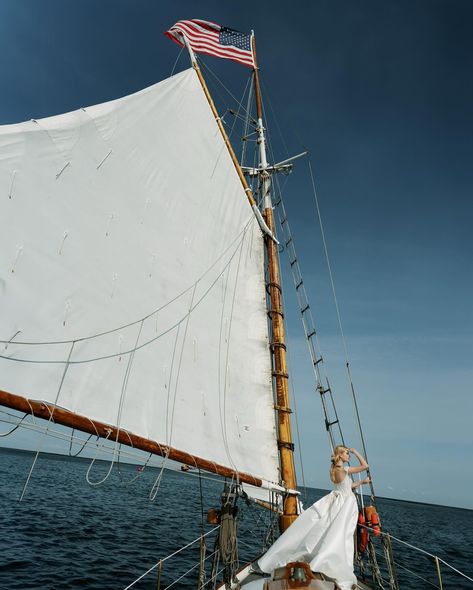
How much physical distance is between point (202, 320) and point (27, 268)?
14.8 ft

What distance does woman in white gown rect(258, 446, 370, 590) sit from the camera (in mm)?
5797

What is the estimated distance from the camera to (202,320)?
390 inches

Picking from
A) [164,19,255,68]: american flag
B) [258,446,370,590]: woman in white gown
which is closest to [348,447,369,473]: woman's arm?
[258,446,370,590]: woman in white gown

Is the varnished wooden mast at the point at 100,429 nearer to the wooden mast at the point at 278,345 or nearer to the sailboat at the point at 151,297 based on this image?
the sailboat at the point at 151,297

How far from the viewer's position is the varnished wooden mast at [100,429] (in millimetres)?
5547

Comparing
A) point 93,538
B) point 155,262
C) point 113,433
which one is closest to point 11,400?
point 113,433

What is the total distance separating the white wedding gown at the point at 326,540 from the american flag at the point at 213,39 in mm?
15062

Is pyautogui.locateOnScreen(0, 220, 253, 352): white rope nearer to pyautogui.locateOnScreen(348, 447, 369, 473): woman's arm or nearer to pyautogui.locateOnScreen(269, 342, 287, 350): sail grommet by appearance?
Result: pyautogui.locateOnScreen(269, 342, 287, 350): sail grommet

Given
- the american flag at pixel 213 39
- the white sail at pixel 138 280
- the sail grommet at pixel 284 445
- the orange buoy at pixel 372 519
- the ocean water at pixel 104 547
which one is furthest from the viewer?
the american flag at pixel 213 39

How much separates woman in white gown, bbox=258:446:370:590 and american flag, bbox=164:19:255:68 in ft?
48.2

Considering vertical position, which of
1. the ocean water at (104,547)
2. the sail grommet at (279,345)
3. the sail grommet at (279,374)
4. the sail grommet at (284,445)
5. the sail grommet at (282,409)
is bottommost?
the ocean water at (104,547)

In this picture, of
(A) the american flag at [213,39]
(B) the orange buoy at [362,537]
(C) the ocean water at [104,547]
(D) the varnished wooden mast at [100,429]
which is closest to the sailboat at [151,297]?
(D) the varnished wooden mast at [100,429]

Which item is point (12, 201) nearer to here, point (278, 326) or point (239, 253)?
point (239, 253)

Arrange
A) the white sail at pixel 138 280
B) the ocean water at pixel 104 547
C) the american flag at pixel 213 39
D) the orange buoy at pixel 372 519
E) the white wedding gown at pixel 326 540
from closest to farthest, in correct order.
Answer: the white wedding gown at pixel 326 540 < the white sail at pixel 138 280 < the orange buoy at pixel 372 519 < the ocean water at pixel 104 547 < the american flag at pixel 213 39
